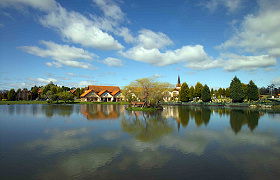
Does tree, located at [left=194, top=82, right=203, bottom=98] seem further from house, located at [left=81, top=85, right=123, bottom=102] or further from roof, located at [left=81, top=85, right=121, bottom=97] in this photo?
roof, located at [left=81, top=85, right=121, bottom=97]

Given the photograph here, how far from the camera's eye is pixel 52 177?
712cm

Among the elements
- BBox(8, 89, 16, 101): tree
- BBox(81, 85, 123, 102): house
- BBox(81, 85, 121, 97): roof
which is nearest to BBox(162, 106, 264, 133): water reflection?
BBox(81, 85, 123, 102): house

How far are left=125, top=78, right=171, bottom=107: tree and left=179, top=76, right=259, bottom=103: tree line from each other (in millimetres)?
28733

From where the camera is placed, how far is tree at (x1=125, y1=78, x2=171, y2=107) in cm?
3966

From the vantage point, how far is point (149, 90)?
40.3m

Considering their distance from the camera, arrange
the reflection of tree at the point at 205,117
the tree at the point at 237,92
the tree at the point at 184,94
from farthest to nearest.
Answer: the tree at the point at 184,94 → the tree at the point at 237,92 → the reflection of tree at the point at 205,117

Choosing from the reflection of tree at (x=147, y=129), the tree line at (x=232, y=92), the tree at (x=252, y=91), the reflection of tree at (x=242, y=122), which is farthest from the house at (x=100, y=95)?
the reflection of tree at (x=147, y=129)

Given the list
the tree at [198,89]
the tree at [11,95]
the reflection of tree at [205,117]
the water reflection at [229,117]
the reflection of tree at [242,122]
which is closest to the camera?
the reflection of tree at [242,122]

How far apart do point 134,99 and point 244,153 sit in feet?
111

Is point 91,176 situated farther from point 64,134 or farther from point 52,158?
point 64,134

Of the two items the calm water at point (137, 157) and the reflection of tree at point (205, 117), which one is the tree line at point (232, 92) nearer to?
the reflection of tree at point (205, 117)

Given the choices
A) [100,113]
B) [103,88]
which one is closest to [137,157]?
[100,113]

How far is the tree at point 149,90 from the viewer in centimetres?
3966

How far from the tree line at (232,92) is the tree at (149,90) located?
2873cm
